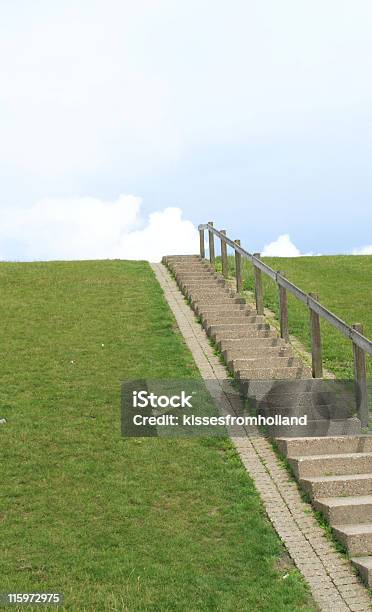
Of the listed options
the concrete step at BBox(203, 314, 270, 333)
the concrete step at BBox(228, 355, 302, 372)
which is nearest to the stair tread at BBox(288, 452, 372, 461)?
the concrete step at BBox(228, 355, 302, 372)

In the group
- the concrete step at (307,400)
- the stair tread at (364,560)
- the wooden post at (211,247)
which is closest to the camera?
the stair tread at (364,560)

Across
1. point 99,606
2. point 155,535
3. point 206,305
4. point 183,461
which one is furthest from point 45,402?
point 206,305

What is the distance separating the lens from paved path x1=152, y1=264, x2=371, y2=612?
753 cm

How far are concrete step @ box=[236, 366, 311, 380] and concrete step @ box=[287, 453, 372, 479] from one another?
331cm

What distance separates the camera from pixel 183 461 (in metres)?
10.3

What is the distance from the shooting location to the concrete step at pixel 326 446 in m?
10.4

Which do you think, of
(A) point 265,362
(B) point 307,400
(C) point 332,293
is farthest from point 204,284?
(B) point 307,400

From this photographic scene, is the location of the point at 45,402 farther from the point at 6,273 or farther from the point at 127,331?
the point at 6,273

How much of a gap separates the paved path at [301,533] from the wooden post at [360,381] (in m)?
1.59

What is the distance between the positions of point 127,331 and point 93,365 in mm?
2776

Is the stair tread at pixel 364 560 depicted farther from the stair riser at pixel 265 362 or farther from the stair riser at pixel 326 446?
the stair riser at pixel 265 362

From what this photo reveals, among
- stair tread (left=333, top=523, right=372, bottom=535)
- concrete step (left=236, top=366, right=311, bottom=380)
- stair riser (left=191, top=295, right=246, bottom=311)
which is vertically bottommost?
stair tread (left=333, top=523, right=372, bottom=535)

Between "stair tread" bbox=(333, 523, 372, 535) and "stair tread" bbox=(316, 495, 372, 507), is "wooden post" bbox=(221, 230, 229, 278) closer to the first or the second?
"stair tread" bbox=(316, 495, 372, 507)

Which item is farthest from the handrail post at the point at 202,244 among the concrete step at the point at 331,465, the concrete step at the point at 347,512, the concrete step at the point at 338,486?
the concrete step at the point at 347,512
